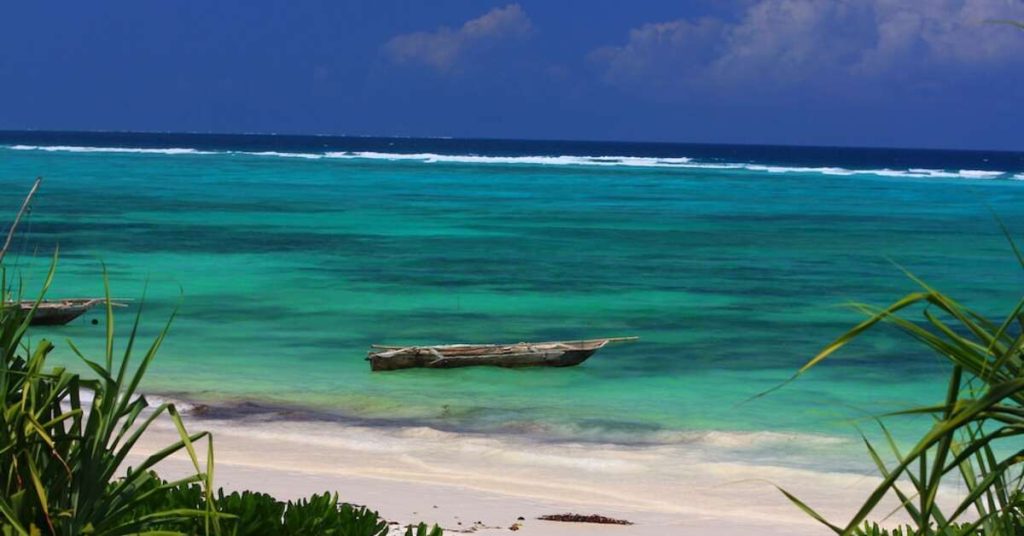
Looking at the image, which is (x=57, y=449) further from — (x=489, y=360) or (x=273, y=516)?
(x=489, y=360)

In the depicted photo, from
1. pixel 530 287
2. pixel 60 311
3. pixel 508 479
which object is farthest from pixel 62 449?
pixel 530 287

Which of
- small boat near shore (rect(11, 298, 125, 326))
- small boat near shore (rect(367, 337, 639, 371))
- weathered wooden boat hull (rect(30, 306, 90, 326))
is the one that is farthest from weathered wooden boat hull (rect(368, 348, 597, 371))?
weathered wooden boat hull (rect(30, 306, 90, 326))

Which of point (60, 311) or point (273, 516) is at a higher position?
point (273, 516)

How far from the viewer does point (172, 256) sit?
106ft

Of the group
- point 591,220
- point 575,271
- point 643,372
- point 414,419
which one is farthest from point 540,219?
point 414,419

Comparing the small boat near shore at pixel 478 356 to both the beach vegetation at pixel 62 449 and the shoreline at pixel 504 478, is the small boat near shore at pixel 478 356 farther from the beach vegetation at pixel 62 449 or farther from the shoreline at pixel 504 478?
the beach vegetation at pixel 62 449

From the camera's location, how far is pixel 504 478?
1138cm

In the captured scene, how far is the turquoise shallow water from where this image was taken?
50.9 feet

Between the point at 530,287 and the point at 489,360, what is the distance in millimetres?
10441

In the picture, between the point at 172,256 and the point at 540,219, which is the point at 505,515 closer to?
the point at 172,256

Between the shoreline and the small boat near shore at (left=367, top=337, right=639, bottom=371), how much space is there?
288cm

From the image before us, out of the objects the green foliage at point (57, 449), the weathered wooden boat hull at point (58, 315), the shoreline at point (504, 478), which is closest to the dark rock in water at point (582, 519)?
the shoreline at point (504, 478)

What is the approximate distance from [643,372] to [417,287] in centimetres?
1019

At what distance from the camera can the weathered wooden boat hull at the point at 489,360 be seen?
16562 mm
